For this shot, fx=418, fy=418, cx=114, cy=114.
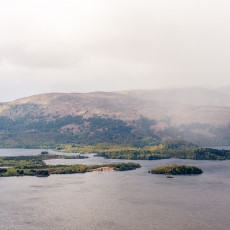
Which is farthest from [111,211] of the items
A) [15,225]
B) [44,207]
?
[15,225]

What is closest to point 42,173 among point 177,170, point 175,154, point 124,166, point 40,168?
point 40,168

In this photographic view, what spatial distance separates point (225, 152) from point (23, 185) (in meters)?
109

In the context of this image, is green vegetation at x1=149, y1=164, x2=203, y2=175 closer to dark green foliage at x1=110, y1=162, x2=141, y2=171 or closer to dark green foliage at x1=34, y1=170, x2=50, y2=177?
dark green foliage at x1=110, y1=162, x2=141, y2=171


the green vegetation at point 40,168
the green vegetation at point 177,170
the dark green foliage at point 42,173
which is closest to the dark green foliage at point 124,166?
the green vegetation at point 40,168

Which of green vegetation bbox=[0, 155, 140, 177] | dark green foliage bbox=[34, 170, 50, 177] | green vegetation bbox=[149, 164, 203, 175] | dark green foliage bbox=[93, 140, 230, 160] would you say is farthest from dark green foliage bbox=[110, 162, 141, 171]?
dark green foliage bbox=[93, 140, 230, 160]

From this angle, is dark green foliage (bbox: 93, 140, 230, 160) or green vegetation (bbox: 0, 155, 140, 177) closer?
green vegetation (bbox: 0, 155, 140, 177)

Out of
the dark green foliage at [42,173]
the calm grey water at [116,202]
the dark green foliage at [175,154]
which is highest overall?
the dark green foliage at [175,154]

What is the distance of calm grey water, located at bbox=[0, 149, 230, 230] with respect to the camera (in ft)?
243

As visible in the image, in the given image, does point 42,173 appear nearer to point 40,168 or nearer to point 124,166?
point 40,168

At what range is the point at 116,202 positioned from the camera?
9081 cm

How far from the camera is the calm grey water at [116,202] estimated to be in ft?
243

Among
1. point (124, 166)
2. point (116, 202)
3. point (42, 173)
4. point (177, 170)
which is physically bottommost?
point (116, 202)

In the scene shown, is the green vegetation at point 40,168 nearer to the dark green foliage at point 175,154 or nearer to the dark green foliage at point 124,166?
the dark green foliage at point 124,166

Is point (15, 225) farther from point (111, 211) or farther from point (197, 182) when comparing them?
point (197, 182)
